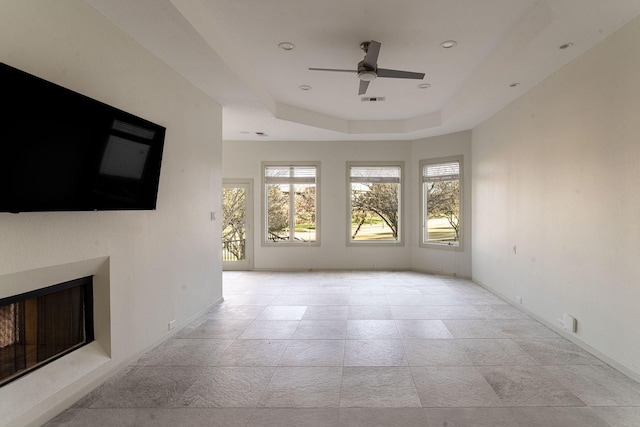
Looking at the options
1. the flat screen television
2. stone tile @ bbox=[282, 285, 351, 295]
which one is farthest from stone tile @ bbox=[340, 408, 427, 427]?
stone tile @ bbox=[282, 285, 351, 295]

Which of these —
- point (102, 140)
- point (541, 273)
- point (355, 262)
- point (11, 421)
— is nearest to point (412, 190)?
point (355, 262)

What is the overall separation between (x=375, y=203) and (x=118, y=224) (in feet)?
20.3

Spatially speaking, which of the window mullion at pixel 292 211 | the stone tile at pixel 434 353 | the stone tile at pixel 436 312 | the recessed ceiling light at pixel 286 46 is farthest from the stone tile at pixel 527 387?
the window mullion at pixel 292 211

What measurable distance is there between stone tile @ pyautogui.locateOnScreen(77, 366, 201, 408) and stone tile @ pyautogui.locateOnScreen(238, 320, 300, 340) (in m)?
0.92

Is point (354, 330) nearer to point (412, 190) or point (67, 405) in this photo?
point (67, 405)

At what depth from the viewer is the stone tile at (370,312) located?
4.74 m

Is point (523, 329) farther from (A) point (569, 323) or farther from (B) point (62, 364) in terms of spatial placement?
(B) point (62, 364)

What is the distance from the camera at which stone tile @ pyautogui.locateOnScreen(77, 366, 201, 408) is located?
2701 millimetres

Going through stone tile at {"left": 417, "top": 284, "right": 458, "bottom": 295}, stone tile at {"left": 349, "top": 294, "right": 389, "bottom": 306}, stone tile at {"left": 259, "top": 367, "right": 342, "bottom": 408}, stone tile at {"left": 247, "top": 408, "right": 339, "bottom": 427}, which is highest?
stone tile at {"left": 417, "top": 284, "right": 458, "bottom": 295}

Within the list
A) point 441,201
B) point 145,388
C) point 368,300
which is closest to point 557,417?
point 145,388

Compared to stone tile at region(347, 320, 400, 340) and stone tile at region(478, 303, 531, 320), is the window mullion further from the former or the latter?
stone tile at region(478, 303, 531, 320)

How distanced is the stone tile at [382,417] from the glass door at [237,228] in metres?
6.23

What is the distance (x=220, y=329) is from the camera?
4352 mm

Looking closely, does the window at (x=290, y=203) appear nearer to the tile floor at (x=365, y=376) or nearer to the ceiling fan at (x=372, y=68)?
the tile floor at (x=365, y=376)
